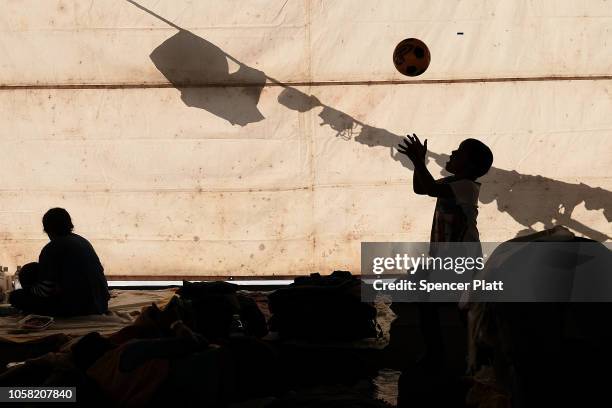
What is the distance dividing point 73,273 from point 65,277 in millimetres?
82

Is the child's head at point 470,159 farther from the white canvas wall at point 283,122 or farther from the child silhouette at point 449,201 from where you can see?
the white canvas wall at point 283,122

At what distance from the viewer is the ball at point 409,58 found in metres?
7.89

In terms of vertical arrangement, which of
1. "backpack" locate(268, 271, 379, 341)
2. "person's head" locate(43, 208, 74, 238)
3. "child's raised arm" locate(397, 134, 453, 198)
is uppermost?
"child's raised arm" locate(397, 134, 453, 198)

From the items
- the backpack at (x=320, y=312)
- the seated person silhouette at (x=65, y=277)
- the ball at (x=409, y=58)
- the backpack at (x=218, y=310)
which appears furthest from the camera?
the ball at (x=409, y=58)

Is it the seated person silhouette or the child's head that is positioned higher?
the child's head

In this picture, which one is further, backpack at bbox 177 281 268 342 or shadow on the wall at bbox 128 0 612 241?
shadow on the wall at bbox 128 0 612 241

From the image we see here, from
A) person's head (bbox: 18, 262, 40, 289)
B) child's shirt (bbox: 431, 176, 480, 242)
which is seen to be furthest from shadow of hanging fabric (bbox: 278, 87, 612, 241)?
person's head (bbox: 18, 262, 40, 289)

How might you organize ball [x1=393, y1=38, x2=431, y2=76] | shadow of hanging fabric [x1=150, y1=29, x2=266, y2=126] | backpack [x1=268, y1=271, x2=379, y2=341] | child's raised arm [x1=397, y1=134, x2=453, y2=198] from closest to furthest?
child's raised arm [x1=397, y1=134, x2=453, y2=198] < backpack [x1=268, y1=271, x2=379, y2=341] < ball [x1=393, y1=38, x2=431, y2=76] < shadow of hanging fabric [x1=150, y1=29, x2=266, y2=126]

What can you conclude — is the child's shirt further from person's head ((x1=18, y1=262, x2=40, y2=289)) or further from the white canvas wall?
person's head ((x1=18, y1=262, x2=40, y2=289))

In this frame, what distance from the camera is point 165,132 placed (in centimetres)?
819

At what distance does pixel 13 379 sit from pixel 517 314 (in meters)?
2.60

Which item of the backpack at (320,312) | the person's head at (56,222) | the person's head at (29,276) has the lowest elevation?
the backpack at (320,312)

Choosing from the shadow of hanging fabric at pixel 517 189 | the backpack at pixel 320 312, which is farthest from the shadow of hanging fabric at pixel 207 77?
the backpack at pixel 320 312

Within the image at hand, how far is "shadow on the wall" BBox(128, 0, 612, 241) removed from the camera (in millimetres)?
8078
